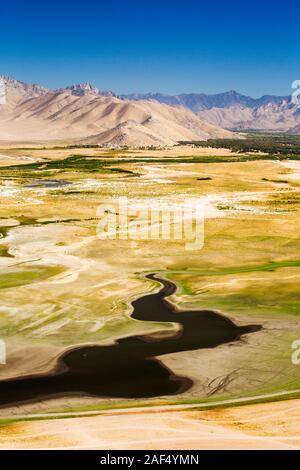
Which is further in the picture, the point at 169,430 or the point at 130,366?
the point at 130,366

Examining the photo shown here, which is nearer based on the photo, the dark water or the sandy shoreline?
the sandy shoreline

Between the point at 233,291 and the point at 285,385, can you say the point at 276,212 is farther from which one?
the point at 285,385

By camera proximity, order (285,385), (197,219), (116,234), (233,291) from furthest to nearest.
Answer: (197,219)
(116,234)
(233,291)
(285,385)

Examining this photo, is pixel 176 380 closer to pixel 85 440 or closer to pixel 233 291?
pixel 85 440

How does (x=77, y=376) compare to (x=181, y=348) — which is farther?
(x=181, y=348)

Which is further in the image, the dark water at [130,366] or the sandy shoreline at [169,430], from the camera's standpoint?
the dark water at [130,366]

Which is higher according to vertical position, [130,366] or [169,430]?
[130,366]

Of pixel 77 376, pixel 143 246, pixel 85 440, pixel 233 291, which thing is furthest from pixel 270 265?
pixel 85 440

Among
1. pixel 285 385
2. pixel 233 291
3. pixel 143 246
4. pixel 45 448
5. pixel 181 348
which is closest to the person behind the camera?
pixel 45 448
